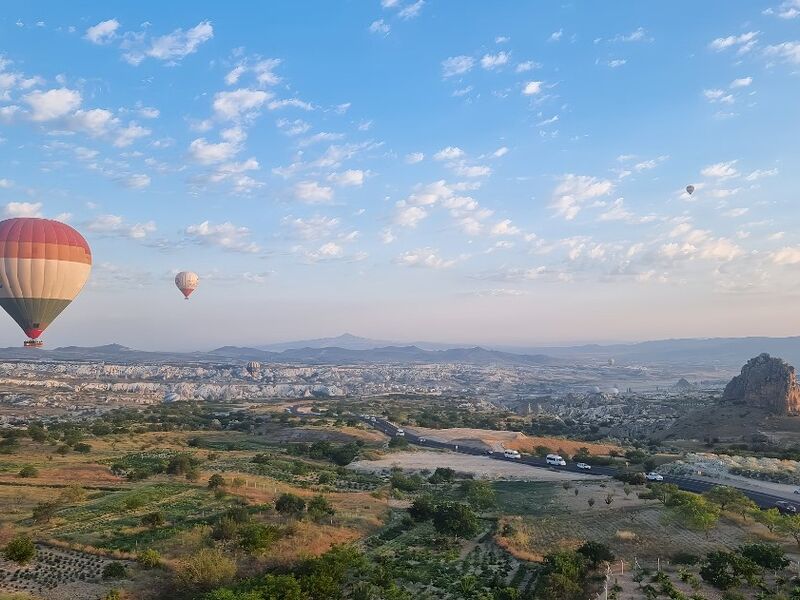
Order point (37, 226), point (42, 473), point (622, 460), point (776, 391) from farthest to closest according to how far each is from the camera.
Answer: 1. point (776, 391)
2. point (622, 460)
3. point (37, 226)
4. point (42, 473)

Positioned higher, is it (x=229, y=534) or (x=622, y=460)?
(x=229, y=534)

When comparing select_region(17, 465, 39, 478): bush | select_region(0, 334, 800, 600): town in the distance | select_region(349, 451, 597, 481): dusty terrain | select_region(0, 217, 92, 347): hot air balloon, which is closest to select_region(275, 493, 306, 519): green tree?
select_region(0, 334, 800, 600): town in the distance

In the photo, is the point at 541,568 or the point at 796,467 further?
the point at 796,467

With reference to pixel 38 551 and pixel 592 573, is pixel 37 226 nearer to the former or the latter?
pixel 38 551

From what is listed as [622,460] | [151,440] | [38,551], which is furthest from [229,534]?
[622,460]

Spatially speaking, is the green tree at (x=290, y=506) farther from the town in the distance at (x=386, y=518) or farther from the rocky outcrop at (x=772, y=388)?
the rocky outcrop at (x=772, y=388)
